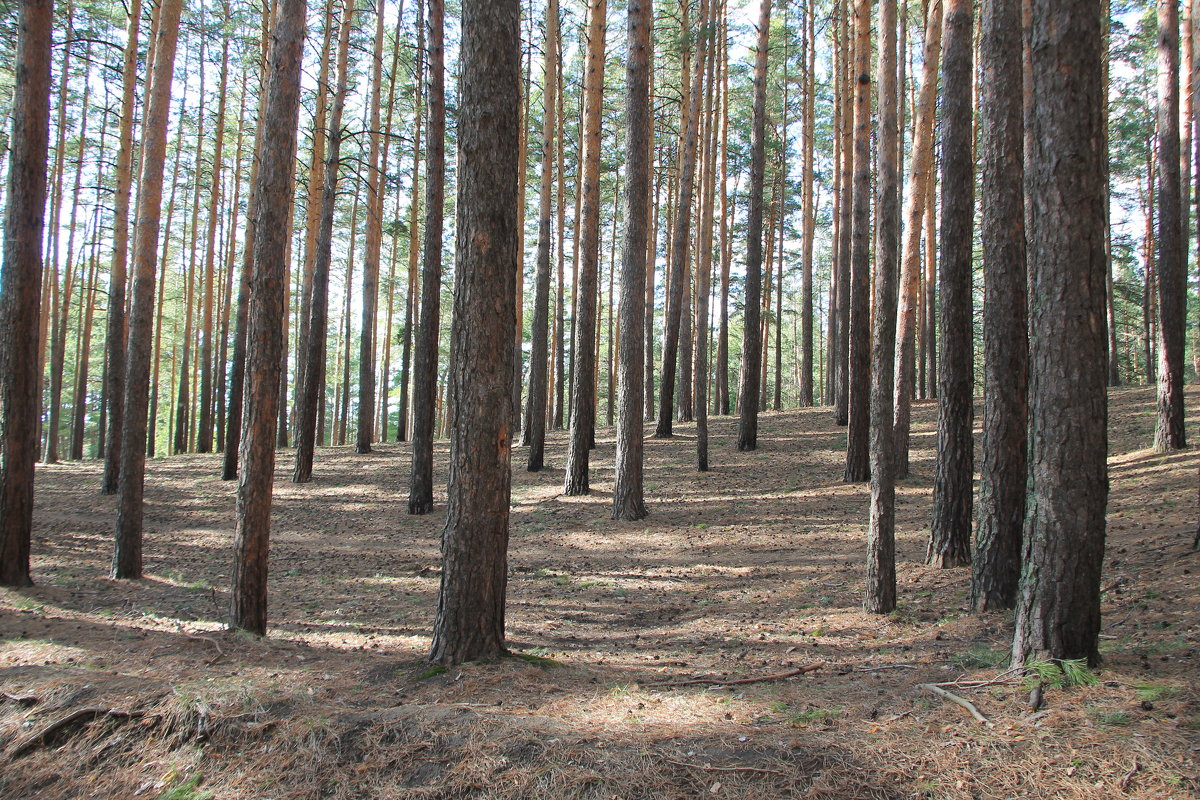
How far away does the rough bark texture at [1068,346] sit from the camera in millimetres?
4012

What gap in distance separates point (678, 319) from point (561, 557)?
1041 cm

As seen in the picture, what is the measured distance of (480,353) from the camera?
5.04m

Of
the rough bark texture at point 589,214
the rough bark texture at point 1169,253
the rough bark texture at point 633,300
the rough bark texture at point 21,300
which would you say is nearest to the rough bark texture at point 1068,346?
the rough bark texture at point 633,300

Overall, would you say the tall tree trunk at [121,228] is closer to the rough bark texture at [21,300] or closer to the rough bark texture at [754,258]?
the rough bark texture at [21,300]

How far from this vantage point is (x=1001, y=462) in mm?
6004

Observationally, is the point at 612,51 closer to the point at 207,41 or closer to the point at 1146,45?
the point at 207,41

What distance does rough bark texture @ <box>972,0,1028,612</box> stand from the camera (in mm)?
5977

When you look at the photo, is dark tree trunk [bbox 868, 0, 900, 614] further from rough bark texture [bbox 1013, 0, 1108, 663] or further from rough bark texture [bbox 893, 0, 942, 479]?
rough bark texture [bbox 893, 0, 942, 479]

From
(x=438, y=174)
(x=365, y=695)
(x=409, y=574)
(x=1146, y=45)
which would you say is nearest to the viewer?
(x=365, y=695)

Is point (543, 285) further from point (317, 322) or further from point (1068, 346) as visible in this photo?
point (1068, 346)

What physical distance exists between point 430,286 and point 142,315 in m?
4.82

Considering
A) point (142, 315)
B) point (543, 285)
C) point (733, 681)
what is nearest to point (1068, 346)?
point (733, 681)

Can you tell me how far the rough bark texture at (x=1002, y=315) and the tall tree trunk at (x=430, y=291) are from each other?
859 cm

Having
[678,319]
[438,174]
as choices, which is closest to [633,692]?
[438,174]
